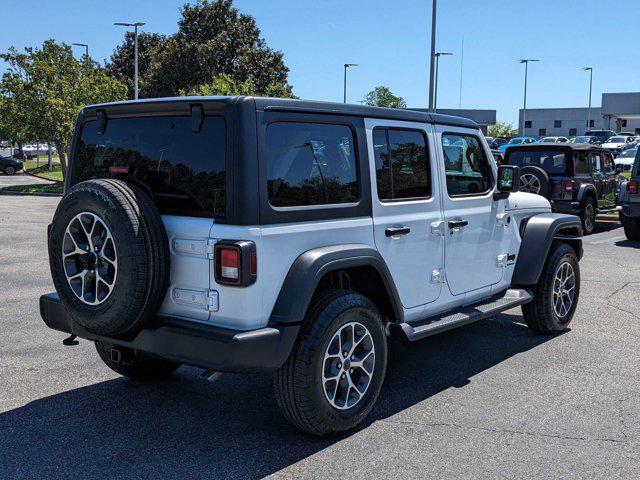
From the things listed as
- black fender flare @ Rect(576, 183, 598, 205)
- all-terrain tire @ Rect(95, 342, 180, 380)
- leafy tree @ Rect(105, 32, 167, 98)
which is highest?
leafy tree @ Rect(105, 32, 167, 98)

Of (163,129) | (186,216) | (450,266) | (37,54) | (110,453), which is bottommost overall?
(110,453)

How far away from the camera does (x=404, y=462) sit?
3688 mm

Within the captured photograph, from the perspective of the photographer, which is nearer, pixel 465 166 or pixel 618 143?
pixel 465 166

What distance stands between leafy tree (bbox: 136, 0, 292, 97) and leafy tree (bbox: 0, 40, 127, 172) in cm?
1003

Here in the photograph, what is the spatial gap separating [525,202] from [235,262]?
3396 mm

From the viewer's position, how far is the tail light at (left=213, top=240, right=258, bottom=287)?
3467 millimetres

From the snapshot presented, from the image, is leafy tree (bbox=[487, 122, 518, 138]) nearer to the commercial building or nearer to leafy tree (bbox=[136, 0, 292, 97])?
the commercial building

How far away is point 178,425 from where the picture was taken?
4.21 m

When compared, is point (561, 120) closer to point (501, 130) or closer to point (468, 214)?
point (501, 130)

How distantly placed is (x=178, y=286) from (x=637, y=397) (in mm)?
3198

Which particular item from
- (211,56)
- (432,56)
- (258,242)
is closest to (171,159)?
(258,242)

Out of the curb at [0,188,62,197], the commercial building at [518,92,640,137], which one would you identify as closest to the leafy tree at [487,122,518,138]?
the commercial building at [518,92,640,137]

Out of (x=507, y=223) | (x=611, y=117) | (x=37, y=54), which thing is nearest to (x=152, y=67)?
(x=37, y=54)

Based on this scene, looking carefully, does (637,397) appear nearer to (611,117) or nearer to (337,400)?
(337,400)
